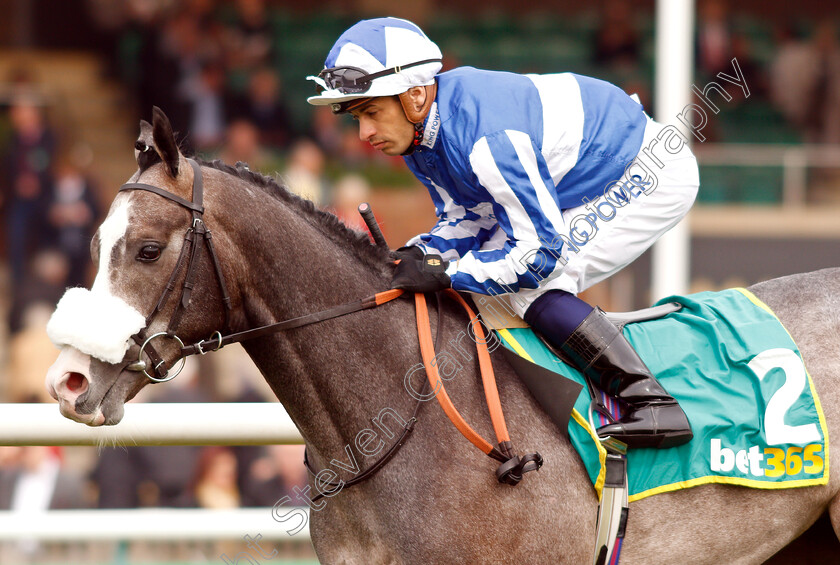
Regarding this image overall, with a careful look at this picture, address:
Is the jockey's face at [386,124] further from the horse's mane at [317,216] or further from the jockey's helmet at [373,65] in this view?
the horse's mane at [317,216]

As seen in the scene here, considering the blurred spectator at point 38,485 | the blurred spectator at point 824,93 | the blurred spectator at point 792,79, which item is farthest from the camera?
the blurred spectator at point 792,79

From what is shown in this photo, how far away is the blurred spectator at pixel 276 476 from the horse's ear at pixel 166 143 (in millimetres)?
3464

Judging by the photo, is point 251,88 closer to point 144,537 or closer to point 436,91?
point 144,537

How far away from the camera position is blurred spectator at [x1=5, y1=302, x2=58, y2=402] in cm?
702

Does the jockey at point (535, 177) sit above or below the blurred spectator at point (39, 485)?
above

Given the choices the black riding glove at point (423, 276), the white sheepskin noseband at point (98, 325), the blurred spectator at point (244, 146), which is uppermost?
the white sheepskin noseband at point (98, 325)

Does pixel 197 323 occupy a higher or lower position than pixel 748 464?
higher

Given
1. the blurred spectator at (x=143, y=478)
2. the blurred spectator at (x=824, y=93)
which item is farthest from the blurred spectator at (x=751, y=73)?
the blurred spectator at (x=143, y=478)

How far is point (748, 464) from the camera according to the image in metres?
2.77

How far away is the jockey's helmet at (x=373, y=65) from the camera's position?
2.71 m

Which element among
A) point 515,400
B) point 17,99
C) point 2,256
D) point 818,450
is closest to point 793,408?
point 818,450

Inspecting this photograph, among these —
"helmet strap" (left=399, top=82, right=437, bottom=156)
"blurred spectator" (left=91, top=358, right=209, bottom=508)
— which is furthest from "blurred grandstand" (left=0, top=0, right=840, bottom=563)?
"helmet strap" (left=399, top=82, right=437, bottom=156)

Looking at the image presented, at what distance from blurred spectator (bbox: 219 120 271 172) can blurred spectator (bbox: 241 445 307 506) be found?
3195 millimetres

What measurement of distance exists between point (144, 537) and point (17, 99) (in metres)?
5.68
